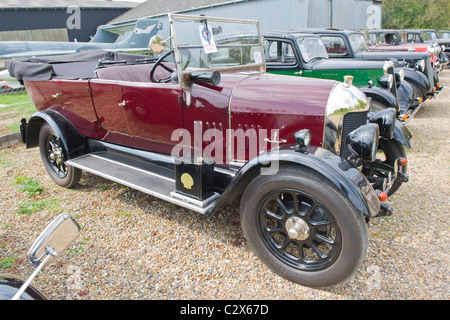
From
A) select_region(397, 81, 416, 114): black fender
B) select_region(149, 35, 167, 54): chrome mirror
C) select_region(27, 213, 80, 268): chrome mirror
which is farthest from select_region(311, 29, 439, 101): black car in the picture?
select_region(27, 213, 80, 268): chrome mirror

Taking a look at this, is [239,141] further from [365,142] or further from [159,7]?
[159,7]

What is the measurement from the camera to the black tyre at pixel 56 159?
12.3 ft

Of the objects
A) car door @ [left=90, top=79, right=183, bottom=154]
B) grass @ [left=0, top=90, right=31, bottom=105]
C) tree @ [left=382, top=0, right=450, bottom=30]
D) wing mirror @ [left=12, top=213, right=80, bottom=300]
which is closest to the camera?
wing mirror @ [left=12, top=213, right=80, bottom=300]

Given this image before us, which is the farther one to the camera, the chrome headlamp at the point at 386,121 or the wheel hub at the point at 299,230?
the chrome headlamp at the point at 386,121

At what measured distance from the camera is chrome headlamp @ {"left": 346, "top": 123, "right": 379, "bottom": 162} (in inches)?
86.0

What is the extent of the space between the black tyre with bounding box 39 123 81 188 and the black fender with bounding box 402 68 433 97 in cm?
677

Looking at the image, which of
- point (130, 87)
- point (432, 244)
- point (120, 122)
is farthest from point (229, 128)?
point (432, 244)

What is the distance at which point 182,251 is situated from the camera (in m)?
2.69

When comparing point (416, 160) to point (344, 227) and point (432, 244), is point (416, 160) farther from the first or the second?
point (344, 227)

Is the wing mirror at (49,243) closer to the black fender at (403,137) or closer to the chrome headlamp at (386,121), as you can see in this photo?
the chrome headlamp at (386,121)

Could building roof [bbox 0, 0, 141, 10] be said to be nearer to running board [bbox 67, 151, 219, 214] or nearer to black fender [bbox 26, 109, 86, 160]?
black fender [bbox 26, 109, 86, 160]

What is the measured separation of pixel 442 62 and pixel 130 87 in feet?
44.5

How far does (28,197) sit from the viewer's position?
3756 mm

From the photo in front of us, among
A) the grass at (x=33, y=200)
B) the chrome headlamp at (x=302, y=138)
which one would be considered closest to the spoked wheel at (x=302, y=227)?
the chrome headlamp at (x=302, y=138)
